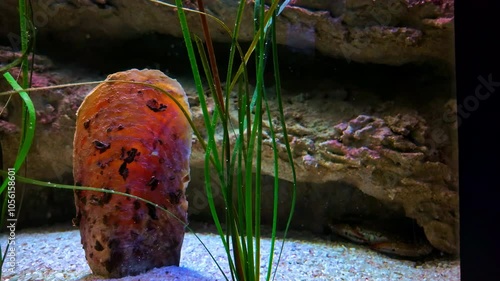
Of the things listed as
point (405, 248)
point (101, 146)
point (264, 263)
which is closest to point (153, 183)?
point (101, 146)

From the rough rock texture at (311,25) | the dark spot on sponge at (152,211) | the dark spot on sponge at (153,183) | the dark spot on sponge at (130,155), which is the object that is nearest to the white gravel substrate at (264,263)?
the dark spot on sponge at (152,211)

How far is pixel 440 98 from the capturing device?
2.69 metres

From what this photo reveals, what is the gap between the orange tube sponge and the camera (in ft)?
5.92

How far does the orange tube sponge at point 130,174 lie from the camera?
1806 mm

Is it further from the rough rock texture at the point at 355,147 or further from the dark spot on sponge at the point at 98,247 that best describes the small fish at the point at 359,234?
the dark spot on sponge at the point at 98,247

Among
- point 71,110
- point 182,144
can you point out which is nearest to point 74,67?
point 71,110

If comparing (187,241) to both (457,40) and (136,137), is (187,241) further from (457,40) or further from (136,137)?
(457,40)

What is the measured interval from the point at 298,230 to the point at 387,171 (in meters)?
0.98

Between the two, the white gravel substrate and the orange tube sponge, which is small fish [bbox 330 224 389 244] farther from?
the orange tube sponge

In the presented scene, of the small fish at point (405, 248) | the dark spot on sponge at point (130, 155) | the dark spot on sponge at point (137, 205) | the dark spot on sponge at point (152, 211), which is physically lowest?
the small fish at point (405, 248)

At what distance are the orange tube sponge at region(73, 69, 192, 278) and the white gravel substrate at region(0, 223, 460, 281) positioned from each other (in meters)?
0.13

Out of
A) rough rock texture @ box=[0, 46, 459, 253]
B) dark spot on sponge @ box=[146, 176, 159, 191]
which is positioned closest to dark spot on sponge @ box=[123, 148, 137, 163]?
dark spot on sponge @ box=[146, 176, 159, 191]

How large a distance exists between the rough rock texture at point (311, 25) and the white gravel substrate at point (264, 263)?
4.16ft

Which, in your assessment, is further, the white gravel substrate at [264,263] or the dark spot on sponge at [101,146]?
the white gravel substrate at [264,263]
